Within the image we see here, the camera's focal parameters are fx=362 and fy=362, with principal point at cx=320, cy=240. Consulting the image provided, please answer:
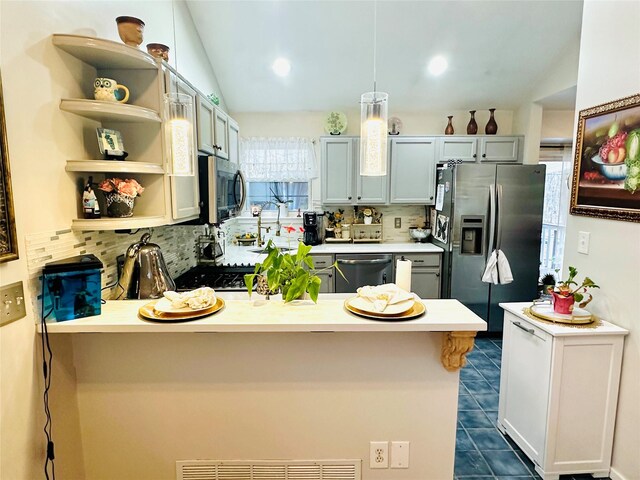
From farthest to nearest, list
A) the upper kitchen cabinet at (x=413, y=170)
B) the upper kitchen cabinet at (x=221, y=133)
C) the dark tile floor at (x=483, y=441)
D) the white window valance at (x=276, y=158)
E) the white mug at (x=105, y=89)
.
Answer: the white window valance at (x=276, y=158)
the upper kitchen cabinet at (x=413, y=170)
the upper kitchen cabinet at (x=221, y=133)
the dark tile floor at (x=483, y=441)
the white mug at (x=105, y=89)

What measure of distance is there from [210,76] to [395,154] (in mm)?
2132

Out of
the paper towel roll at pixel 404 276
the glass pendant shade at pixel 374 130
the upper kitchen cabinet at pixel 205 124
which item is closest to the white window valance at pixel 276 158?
the upper kitchen cabinet at pixel 205 124

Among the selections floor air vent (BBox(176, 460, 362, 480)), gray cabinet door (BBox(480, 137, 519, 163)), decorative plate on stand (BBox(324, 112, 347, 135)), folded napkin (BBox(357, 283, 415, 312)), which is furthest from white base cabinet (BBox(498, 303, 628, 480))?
decorative plate on stand (BBox(324, 112, 347, 135))

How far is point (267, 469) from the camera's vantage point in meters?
1.67

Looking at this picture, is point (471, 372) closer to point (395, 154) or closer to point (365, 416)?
A: point (365, 416)

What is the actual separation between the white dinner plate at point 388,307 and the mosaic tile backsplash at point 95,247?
3.99 ft

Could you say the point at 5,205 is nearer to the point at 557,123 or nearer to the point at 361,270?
the point at 361,270

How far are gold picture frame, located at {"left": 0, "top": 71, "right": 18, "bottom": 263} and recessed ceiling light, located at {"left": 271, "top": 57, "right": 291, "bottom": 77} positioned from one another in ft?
9.49

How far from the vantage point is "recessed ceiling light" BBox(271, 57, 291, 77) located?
366 centimetres

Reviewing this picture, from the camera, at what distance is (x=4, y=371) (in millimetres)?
1239

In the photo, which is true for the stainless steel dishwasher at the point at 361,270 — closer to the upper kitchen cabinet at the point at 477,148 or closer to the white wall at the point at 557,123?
the upper kitchen cabinet at the point at 477,148

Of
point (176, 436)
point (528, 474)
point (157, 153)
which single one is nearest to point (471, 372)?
point (528, 474)

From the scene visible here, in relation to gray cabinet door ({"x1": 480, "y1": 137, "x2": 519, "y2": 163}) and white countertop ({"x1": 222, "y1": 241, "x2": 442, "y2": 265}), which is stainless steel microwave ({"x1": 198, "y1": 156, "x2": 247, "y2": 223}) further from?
gray cabinet door ({"x1": 480, "y1": 137, "x2": 519, "y2": 163})

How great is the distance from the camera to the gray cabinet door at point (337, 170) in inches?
163
